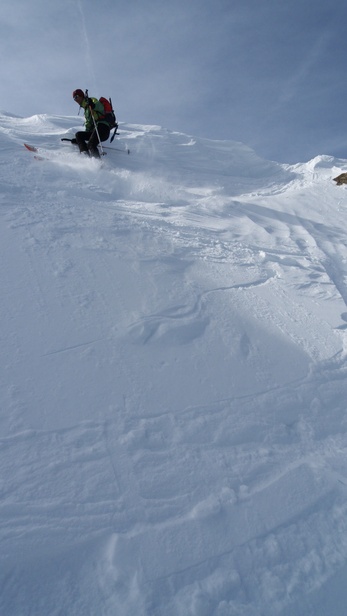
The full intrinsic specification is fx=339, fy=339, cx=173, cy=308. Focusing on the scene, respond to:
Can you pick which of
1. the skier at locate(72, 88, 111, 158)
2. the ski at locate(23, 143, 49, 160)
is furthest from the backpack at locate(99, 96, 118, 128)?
the ski at locate(23, 143, 49, 160)

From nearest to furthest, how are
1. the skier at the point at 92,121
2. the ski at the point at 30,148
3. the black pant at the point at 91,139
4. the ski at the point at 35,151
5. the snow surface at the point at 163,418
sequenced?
1. the snow surface at the point at 163,418
2. the ski at the point at 35,151
3. the ski at the point at 30,148
4. the black pant at the point at 91,139
5. the skier at the point at 92,121

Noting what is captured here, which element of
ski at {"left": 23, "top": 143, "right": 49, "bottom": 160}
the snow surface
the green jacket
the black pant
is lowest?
the snow surface

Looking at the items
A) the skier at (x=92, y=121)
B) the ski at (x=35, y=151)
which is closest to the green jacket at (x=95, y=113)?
the skier at (x=92, y=121)

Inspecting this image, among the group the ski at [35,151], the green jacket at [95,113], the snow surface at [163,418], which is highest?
the green jacket at [95,113]

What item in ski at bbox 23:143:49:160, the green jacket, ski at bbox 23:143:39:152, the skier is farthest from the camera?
the green jacket

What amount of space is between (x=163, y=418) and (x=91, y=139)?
6297 mm

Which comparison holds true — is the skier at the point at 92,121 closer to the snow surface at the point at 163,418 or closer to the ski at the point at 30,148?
the ski at the point at 30,148

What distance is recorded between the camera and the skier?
270 inches

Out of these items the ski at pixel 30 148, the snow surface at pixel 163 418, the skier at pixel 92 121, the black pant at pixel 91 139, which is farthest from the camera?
the skier at pixel 92 121

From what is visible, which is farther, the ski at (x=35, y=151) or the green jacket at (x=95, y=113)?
the green jacket at (x=95, y=113)

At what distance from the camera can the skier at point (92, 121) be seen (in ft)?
22.5

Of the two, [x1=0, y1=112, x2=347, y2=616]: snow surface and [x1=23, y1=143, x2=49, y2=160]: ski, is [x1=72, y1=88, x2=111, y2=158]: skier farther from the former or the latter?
[x1=0, y1=112, x2=347, y2=616]: snow surface

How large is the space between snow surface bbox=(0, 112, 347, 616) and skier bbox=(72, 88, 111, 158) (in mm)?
2643

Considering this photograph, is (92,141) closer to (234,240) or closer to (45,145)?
(45,145)
